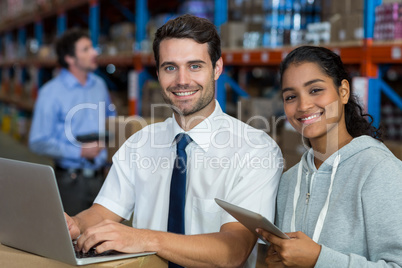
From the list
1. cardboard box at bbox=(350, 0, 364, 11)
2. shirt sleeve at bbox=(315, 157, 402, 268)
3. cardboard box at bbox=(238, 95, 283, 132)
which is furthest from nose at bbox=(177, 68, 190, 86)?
cardboard box at bbox=(238, 95, 283, 132)

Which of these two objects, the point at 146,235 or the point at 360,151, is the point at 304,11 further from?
the point at 146,235

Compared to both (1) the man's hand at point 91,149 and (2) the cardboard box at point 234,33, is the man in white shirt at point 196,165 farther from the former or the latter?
(2) the cardboard box at point 234,33

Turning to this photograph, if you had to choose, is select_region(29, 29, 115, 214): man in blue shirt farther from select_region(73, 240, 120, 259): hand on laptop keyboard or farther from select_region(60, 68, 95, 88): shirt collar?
select_region(73, 240, 120, 259): hand on laptop keyboard

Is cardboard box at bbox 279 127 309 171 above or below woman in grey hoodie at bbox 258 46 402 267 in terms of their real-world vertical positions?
below

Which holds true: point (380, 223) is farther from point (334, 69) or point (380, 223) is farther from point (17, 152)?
point (17, 152)

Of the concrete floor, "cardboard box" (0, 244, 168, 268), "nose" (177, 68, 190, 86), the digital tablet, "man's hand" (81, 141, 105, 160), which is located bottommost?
the concrete floor

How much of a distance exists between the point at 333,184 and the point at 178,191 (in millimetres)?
506

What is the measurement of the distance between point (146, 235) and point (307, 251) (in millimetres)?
429

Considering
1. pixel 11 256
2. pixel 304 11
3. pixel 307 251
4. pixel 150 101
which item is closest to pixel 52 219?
pixel 11 256

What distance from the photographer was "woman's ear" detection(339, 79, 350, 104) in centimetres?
156

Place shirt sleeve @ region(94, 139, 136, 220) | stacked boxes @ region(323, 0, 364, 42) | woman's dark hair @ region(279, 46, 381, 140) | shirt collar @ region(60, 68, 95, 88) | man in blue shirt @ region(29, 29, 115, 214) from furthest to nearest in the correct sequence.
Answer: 1. shirt collar @ region(60, 68, 95, 88)
2. man in blue shirt @ region(29, 29, 115, 214)
3. stacked boxes @ region(323, 0, 364, 42)
4. shirt sleeve @ region(94, 139, 136, 220)
5. woman's dark hair @ region(279, 46, 381, 140)

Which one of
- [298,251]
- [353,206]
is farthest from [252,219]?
[353,206]

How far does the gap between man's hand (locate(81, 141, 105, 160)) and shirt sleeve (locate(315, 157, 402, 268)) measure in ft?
7.77

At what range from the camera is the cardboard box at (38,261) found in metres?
1.28
